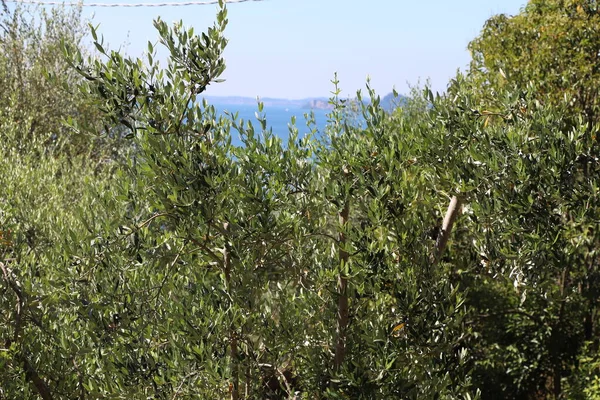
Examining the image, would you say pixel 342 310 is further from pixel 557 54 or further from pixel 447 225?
pixel 557 54

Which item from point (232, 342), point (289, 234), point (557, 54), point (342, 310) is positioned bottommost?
point (232, 342)

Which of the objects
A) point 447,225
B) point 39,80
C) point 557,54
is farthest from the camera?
point 39,80

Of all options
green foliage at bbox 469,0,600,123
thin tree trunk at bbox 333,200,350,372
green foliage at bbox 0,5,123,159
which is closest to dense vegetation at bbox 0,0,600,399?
thin tree trunk at bbox 333,200,350,372

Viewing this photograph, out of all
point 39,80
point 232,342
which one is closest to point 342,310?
point 232,342

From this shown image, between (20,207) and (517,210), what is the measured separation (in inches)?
308

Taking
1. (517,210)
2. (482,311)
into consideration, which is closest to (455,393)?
(517,210)

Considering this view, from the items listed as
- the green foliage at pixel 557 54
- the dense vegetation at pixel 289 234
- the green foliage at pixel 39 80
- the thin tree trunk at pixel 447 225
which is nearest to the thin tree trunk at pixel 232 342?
the dense vegetation at pixel 289 234

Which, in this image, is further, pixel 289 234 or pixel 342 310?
pixel 342 310

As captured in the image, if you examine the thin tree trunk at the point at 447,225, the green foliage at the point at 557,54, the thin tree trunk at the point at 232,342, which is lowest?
the thin tree trunk at the point at 232,342

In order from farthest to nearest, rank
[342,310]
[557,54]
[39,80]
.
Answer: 1. [39,80]
2. [557,54]
3. [342,310]

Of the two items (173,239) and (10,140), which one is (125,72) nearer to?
(173,239)

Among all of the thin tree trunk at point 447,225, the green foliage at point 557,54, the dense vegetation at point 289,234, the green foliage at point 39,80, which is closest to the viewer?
the dense vegetation at point 289,234

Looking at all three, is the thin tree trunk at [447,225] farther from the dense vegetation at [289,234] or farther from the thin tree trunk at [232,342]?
the thin tree trunk at [232,342]

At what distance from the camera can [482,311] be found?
13.8 meters
